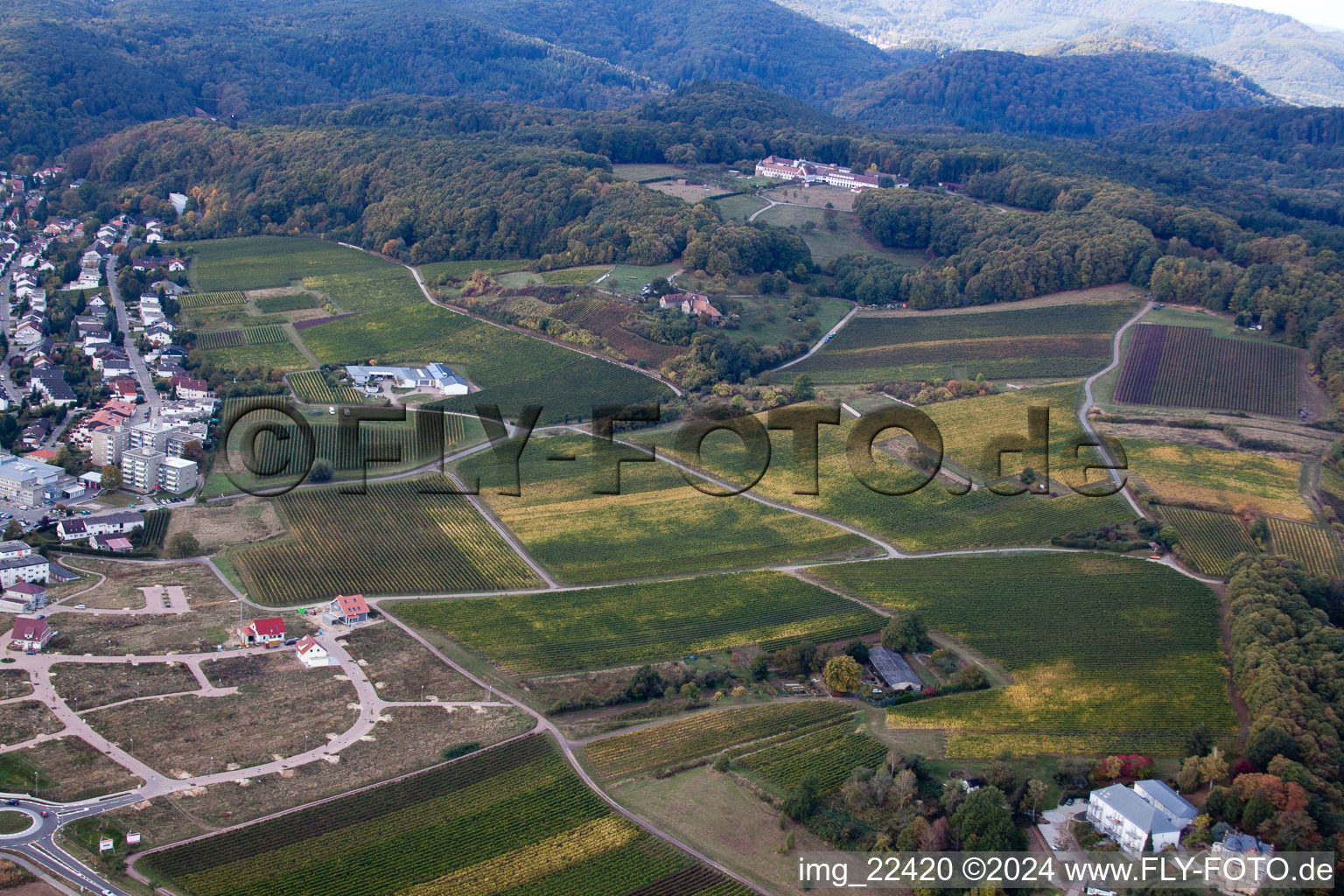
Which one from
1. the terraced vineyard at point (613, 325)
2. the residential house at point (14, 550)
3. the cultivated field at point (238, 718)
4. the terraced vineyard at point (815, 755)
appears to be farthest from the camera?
the terraced vineyard at point (613, 325)

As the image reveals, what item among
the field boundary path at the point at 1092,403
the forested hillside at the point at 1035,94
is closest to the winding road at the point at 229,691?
the field boundary path at the point at 1092,403

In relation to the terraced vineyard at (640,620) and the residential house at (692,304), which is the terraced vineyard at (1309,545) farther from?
the residential house at (692,304)

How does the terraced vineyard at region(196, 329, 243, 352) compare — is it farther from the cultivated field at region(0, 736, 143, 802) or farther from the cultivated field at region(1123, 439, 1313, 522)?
the cultivated field at region(1123, 439, 1313, 522)

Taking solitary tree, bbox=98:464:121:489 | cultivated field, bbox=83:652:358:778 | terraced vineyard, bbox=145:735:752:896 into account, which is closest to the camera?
terraced vineyard, bbox=145:735:752:896

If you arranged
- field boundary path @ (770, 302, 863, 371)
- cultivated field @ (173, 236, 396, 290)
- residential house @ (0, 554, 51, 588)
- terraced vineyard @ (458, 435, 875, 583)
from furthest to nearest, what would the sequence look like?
cultivated field @ (173, 236, 396, 290)
field boundary path @ (770, 302, 863, 371)
terraced vineyard @ (458, 435, 875, 583)
residential house @ (0, 554, 51, 588)

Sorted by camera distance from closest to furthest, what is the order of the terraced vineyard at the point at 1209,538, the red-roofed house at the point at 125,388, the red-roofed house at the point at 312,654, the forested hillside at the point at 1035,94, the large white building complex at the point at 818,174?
the red-roofed house at the point at 312,654, the terraced vineyard at the point at 1209,538, the red-roofed house at the point at 125,388, the large white building complex at the point at 818,174, the forested hillside at the point at 1035,94

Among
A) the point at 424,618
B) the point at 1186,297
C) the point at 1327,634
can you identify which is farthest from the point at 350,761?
the point at 1186,297

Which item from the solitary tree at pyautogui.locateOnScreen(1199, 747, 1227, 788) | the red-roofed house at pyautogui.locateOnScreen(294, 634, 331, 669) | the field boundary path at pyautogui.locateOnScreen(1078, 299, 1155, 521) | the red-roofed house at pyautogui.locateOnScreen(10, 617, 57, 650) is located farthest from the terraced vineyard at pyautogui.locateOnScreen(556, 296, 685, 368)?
the solitary tree at pyautogui.locateOnScreen(1199, 747, 1227, 788)
